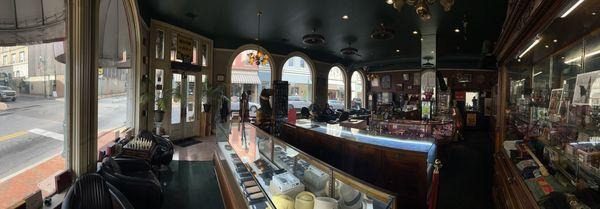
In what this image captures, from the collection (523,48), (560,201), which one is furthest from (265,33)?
(560,201)

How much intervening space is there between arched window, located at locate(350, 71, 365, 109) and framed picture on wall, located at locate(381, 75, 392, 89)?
1548 mm

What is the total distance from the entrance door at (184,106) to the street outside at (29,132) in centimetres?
464

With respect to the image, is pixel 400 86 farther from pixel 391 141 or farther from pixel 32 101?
pixel 32 101

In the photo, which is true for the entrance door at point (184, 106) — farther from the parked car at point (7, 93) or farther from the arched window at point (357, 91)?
the arched window at point (357, 91)

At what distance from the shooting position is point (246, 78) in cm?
978

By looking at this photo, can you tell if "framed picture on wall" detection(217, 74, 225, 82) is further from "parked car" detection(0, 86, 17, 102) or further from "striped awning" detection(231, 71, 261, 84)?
"parked car" detection(0, 86, 17, 102)

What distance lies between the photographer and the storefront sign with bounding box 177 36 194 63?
286 inches

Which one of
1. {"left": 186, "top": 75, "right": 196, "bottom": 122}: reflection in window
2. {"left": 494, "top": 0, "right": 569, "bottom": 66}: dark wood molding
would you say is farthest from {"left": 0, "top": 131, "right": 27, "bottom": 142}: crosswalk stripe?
{"left": 186, "top": 75, "right": 196, "bottom": 122}: reflection in window

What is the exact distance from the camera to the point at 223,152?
3955 millimetres

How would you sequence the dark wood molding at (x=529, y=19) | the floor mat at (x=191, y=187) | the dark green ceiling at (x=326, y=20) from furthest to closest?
the dark green ceiling at (x=326, y=20), the floor mat at (x=191, y=187), the dark wood molding at (x=529, y=19)

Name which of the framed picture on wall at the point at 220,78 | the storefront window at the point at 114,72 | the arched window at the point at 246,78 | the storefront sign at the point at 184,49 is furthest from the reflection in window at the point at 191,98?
the storefront window at the point at 114,72

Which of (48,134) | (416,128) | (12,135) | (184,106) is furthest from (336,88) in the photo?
(12,135)

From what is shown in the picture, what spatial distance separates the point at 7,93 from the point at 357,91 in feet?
44.7

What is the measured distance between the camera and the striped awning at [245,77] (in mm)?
9303
